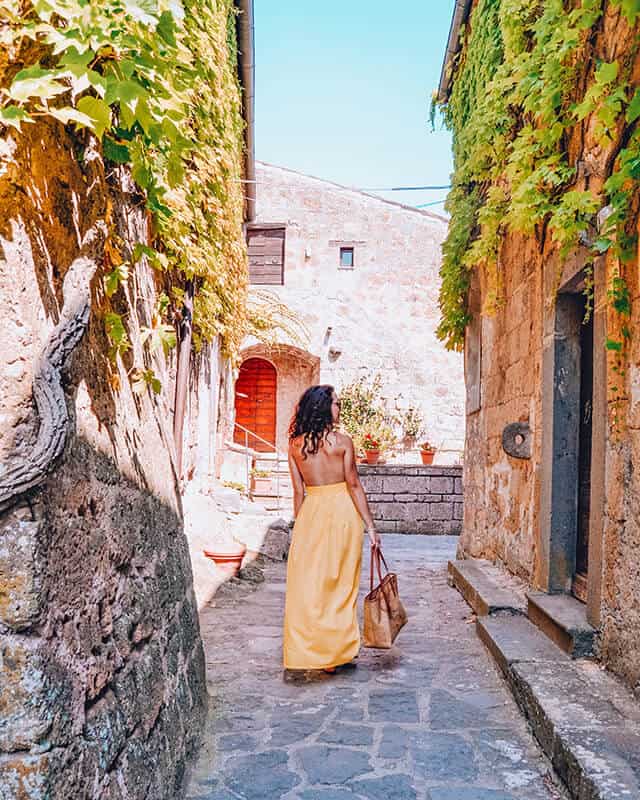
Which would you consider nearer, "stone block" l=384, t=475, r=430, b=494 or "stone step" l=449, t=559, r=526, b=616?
"stone step" l=449, t=559, r=526, b=616

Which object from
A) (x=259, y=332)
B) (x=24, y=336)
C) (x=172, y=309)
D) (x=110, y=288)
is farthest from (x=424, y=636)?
(x=259, y=332)

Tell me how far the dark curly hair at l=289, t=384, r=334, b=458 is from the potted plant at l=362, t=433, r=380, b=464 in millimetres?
8408

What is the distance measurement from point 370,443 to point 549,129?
29.5 feet

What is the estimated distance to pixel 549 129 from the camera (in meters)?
4.05

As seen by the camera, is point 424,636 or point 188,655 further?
point 424,636

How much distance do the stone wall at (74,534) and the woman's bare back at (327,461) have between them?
1.68 metres

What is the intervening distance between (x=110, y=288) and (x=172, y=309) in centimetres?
347

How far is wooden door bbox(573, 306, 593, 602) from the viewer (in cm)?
429

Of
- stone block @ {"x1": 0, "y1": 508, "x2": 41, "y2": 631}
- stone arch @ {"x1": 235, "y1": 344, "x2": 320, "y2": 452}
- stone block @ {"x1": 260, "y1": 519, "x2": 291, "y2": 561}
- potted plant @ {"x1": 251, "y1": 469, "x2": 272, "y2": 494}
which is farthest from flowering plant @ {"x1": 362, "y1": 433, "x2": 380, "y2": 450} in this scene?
stone block @ {"x1": 0, "y1": 508, "x2": 41, "y2": 631}

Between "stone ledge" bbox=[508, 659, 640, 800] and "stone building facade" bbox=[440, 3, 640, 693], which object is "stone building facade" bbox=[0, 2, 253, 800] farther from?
"stone building facade" bbox=[440, 3, 640, 693]

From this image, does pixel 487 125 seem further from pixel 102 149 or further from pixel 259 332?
pixel 259 332

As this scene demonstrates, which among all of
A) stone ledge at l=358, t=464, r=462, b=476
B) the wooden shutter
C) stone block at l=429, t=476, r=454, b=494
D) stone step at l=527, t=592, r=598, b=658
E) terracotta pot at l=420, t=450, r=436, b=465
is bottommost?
stone step at l=527, t=592, r=598, b=658

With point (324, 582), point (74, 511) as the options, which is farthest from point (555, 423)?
point (74, 511)

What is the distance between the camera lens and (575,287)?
421 centimetres
